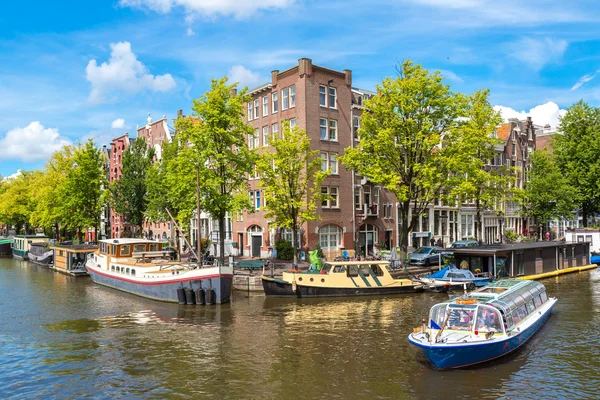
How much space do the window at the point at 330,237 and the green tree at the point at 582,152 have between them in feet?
112

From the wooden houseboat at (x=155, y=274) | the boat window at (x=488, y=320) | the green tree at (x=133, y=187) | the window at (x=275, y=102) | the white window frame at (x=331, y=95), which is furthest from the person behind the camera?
the green tree at (x=133, y=187)

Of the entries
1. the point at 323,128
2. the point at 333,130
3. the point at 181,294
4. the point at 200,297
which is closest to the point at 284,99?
the point at 323,128

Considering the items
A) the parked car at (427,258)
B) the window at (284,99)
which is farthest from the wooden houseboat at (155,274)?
the window at (284,99)

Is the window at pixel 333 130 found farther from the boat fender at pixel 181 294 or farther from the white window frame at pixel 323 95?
the boat fender at pixel 181 294

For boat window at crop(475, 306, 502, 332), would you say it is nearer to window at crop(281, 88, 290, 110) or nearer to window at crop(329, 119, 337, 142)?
window at crop(329, 119, 337, 142)

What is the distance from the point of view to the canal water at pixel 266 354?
16.3 m

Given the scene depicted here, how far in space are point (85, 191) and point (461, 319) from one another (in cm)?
5556

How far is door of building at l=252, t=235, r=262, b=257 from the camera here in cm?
5463

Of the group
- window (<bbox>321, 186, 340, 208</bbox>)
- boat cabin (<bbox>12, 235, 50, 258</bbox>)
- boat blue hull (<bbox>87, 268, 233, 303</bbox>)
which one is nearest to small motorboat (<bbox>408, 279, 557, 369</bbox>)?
boat blue hull (<bbox>87, 268, 233, 303</bbox>)

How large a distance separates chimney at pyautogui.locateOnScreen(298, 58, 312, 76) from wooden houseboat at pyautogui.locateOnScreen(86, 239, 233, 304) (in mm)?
21731

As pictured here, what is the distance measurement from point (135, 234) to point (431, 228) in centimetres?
4272

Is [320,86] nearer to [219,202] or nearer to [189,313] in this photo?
[219,202]

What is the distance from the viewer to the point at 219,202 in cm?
3925

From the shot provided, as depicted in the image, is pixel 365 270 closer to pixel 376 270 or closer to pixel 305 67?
pixel 376 270
